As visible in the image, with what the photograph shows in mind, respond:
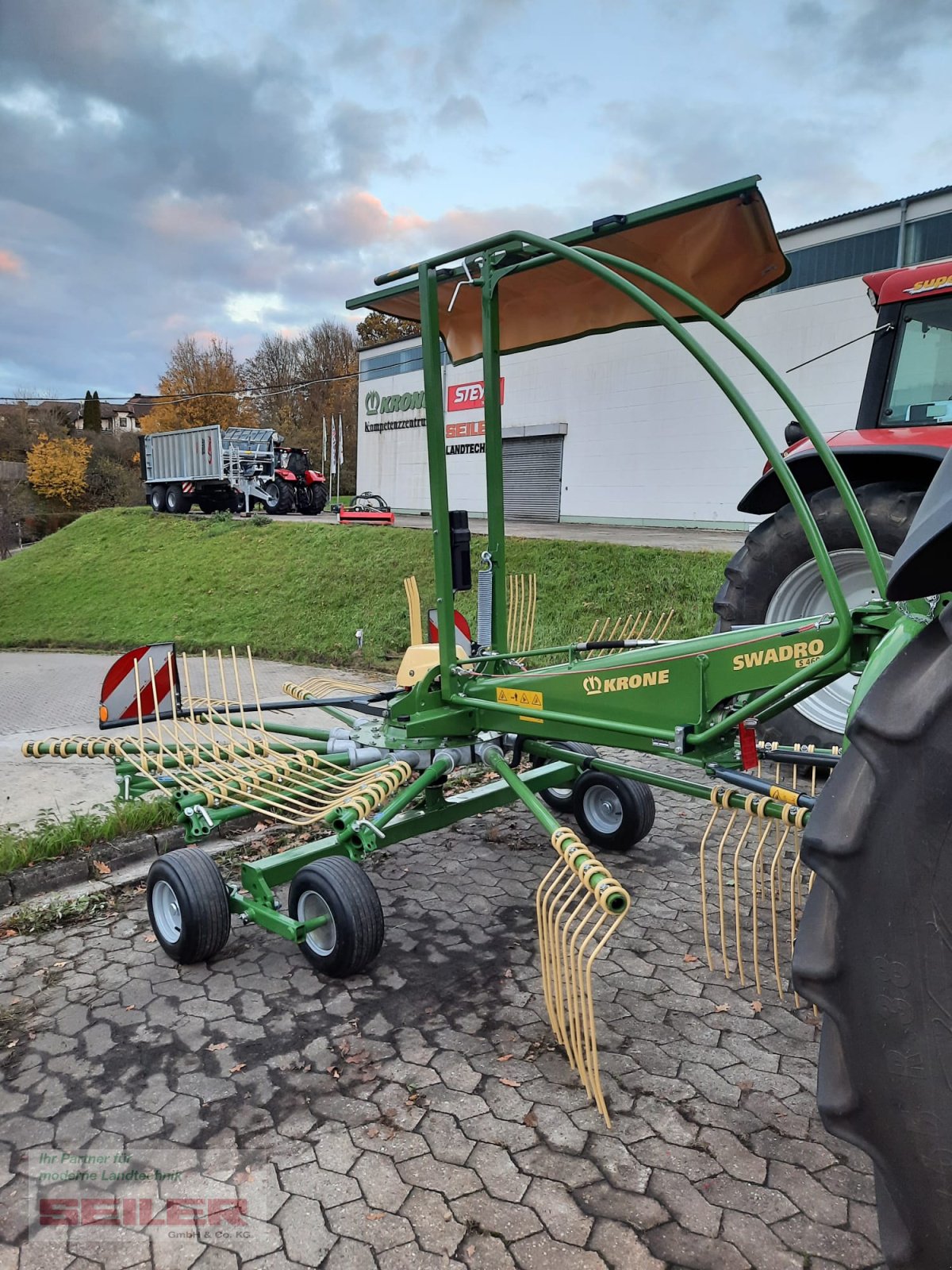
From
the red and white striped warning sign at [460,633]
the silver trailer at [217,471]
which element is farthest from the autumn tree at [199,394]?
the red and white striped warning sign at [460,633]

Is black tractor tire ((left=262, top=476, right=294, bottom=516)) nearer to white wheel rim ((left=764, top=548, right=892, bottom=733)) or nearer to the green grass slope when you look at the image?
the green grass slope

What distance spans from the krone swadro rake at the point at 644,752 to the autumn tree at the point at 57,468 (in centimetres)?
4126

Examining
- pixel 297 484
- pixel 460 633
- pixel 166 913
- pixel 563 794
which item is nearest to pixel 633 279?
pixel 460 633

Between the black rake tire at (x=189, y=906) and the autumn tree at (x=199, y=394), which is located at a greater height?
the autumn tree at (x=199, y=394)

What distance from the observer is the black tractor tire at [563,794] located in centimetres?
434

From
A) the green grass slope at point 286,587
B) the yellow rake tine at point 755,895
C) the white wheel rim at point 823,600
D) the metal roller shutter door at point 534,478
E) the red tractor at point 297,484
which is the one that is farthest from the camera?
the red tractor at point 297,484

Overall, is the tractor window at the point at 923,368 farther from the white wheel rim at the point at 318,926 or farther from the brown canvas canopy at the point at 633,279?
the white wheel rim at the point at 318,926

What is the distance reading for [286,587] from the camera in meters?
12.5

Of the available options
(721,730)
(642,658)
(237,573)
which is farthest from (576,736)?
(237,573)

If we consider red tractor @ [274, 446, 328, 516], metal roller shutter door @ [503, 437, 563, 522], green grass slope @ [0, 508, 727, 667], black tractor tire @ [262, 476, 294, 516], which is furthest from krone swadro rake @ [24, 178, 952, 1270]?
red tractor @ [274, 446, 328, 516]

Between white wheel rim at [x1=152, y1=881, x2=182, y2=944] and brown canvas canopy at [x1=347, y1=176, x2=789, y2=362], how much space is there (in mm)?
2443

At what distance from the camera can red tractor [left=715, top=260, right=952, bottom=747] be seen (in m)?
3.95

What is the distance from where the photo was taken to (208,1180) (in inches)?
83.7

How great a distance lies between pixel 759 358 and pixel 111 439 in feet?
166
